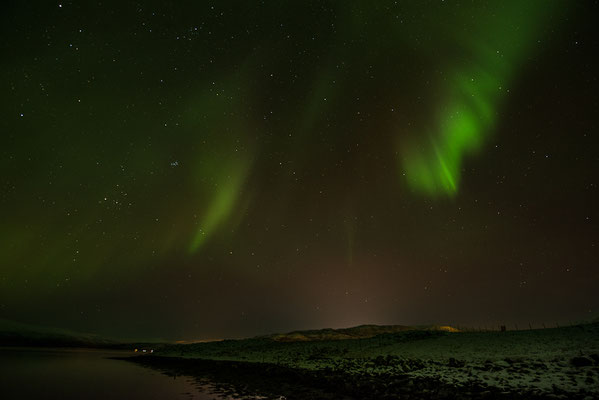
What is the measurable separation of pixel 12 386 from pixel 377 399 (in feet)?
79.7

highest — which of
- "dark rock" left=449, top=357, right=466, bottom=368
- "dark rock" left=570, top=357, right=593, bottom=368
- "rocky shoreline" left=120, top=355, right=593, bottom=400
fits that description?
"dark rock" left=570, top=357, right=593, bottom=368

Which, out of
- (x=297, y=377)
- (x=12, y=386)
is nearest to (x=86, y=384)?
(x=12, y=386)

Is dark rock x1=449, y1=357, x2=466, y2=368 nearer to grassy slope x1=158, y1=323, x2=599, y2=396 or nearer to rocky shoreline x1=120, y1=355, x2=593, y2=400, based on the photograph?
grassy slope x1=158, y1=323, x2=599, y2=396

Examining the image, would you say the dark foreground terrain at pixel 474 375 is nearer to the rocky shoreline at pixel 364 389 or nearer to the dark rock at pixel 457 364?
the rocky shoreline at pixel 364 389

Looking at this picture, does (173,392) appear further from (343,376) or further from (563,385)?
(563,385)

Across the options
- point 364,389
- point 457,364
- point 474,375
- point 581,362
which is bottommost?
point 364,389

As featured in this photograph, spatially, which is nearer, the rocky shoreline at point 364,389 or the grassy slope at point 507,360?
the rocky shoreline at point 364,389

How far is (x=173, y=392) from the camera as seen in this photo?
2111cm

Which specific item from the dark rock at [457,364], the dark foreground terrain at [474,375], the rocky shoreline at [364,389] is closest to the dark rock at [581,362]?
the dark foreground terrain at [474,375]

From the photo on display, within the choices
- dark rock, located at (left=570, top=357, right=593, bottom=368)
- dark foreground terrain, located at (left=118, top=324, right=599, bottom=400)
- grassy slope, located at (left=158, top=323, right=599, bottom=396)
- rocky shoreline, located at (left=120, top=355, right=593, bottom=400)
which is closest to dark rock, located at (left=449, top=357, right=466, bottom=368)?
grassy slope, located at (left=158, top=323, right=599, bottom=396)

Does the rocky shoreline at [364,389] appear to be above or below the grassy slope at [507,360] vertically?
below

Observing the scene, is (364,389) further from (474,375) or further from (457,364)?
(457,364)

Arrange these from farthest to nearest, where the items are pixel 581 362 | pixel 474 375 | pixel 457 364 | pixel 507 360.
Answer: pixel 457 364 < pixel 507 360 < pixel 474 375 < pixel 581 362

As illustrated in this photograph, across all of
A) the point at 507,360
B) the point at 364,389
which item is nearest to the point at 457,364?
the point at 507,360
